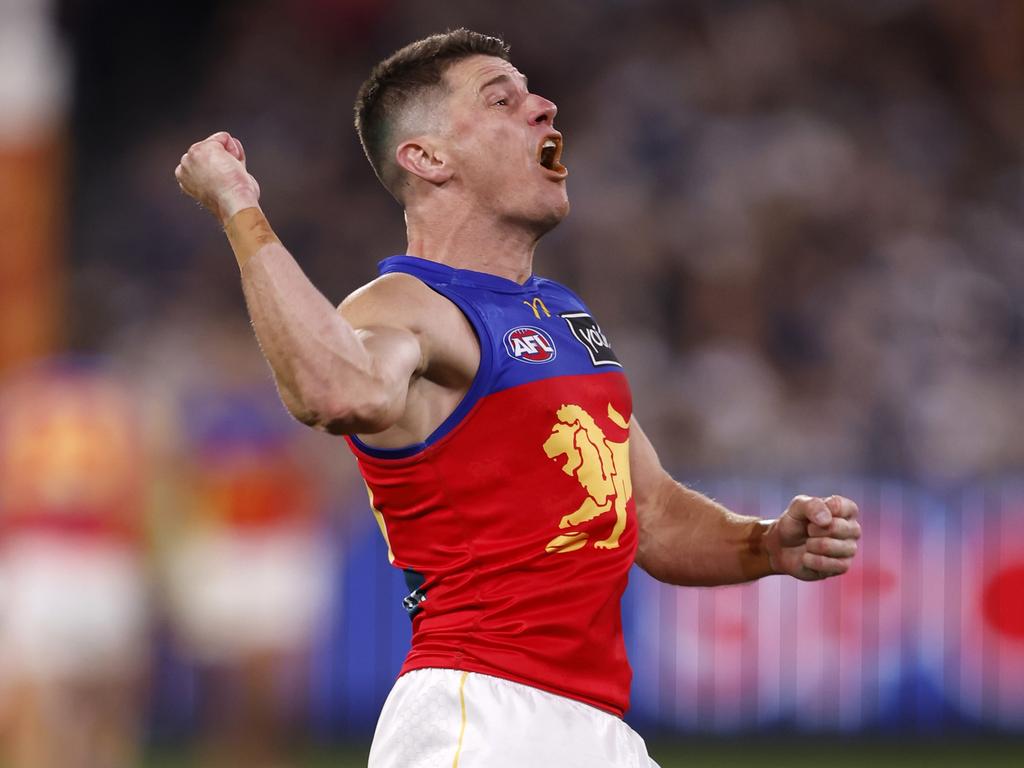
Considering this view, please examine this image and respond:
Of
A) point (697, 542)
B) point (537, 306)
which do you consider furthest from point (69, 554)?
point (537, 306)

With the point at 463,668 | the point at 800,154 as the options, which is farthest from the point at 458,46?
the point at 800,154

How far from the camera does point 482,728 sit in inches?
128

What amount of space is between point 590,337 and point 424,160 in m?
0.57

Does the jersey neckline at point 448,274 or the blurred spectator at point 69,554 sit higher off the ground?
the jersey neckline at point 448,274

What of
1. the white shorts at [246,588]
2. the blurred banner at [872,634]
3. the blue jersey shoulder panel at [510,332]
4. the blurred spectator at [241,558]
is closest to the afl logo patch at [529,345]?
the blue jersey shoulder panel at [510,332]

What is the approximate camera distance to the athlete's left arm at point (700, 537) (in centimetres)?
376

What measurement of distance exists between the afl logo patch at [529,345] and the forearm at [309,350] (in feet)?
1.62

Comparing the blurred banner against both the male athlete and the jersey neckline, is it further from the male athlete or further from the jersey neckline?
the jersey neckline

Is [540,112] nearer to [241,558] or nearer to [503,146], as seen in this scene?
[503,146]

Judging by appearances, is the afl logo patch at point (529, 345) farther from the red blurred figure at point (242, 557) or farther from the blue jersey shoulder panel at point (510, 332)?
the red blurred figure at point (242, 557)

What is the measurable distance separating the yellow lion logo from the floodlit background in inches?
178

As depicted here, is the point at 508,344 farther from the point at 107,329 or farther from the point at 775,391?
the point at 107,329

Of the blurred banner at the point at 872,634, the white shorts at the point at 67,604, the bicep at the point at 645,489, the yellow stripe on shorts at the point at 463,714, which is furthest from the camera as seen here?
the blurred banner at the point at 872,634

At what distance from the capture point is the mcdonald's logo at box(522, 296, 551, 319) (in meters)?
3.62
